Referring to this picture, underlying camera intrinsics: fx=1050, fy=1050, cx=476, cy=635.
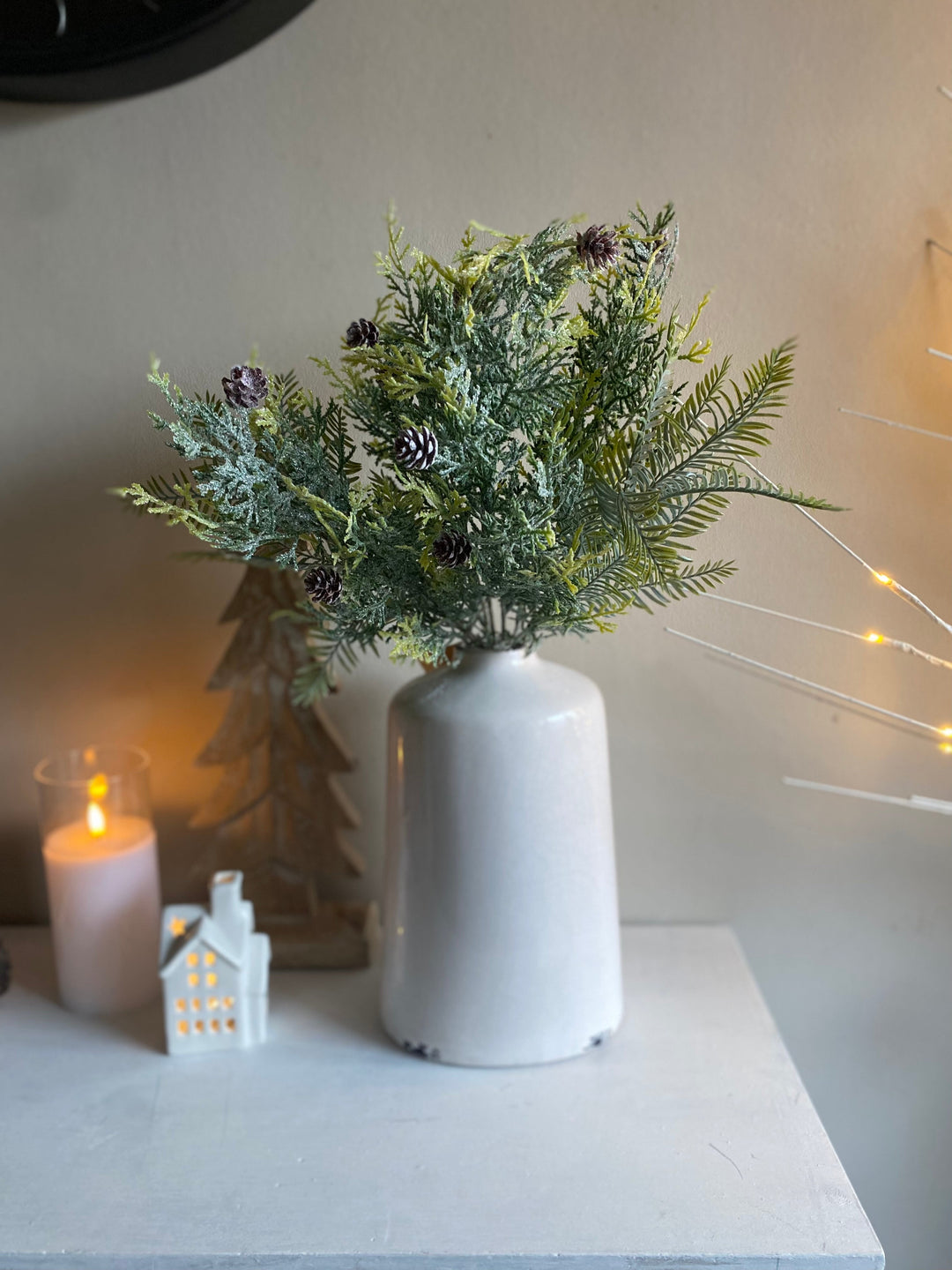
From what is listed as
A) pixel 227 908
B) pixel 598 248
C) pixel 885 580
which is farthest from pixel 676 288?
pixel 227 908

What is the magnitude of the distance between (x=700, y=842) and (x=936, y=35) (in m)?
0.66

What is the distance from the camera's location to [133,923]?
2.69 feet

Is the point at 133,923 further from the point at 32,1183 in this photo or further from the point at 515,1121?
the point at 515,1121

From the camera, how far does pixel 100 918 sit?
806mm

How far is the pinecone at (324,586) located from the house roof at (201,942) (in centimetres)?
28

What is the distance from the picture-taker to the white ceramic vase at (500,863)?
695 millimetres

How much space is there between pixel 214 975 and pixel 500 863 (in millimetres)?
226

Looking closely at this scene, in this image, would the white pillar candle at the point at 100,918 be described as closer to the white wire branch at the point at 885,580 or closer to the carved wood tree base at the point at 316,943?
the carved wood tree base at the point at 316,943

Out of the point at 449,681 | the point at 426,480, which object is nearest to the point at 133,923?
the point at 449,681

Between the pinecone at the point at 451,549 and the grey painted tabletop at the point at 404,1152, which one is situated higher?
the pinecone at the point at 451,549

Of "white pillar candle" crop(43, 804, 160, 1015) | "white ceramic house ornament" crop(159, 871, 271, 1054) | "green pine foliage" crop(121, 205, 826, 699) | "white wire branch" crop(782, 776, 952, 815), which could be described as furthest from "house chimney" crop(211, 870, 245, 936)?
"white wire branch" crop(782, 776, 952, 815)

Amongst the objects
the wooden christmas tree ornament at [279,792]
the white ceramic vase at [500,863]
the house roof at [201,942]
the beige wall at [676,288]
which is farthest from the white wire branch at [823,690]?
the house roof at [201,942]

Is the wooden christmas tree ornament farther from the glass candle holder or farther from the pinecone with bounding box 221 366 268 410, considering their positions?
the pinecone with bounding box 221 366 268 410

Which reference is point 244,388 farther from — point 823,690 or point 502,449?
point 823,690
